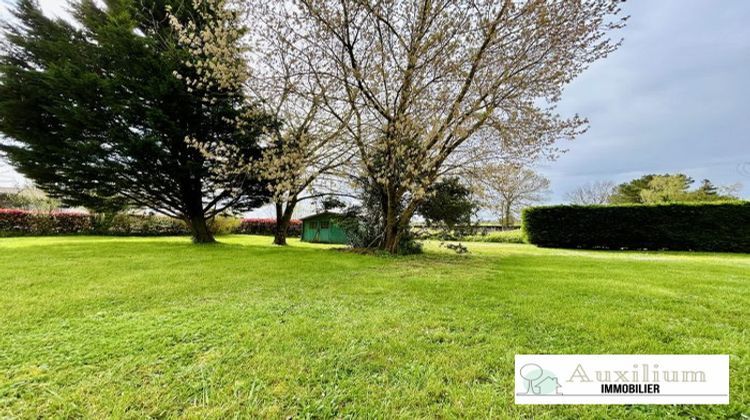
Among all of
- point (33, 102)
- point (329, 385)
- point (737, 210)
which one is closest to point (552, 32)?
point (329, 385)

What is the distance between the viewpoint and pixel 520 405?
1.77 m

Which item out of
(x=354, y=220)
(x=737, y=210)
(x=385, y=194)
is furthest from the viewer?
(x=737, y=210)

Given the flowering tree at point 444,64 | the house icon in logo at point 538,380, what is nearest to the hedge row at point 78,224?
the flowering tree at point 444,64

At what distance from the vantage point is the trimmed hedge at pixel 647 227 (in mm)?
13828

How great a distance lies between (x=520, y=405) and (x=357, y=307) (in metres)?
2.14

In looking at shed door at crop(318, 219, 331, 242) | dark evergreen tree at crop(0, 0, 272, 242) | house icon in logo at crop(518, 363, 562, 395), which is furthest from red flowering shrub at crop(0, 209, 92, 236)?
house icon in logo at crop(518, 363, 562, 395)

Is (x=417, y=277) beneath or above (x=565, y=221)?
beneath

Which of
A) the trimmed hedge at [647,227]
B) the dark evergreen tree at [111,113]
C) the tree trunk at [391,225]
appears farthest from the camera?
the trimmed hedge at [647,227]

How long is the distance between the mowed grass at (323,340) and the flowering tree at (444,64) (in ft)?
A: 15.2

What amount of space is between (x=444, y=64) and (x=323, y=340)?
7.01 meters

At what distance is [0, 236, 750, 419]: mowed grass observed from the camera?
1.75 m

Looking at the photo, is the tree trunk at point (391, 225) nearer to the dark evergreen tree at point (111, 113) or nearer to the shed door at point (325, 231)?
the dark evergreen tree at point (111, 113)

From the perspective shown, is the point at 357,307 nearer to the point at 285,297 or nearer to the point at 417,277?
the point at 285,297

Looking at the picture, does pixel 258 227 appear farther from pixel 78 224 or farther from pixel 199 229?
pixel 199 229
